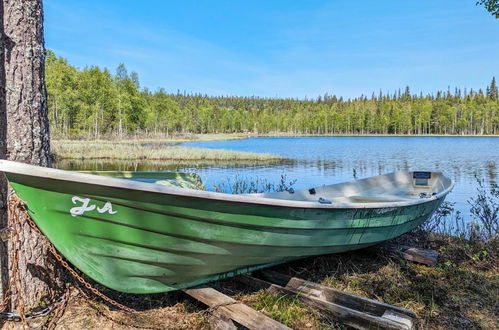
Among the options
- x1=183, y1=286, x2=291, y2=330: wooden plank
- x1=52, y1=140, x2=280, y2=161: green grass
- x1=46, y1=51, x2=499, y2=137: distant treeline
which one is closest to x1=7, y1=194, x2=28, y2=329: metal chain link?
x1=183, y1=286, x2=291, y2=330: wooden plank

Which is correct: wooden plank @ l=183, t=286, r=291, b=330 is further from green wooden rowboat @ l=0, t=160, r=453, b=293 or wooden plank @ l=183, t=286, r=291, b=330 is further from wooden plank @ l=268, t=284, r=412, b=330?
wooden plank @ l=268, t=284, r=412, b=330

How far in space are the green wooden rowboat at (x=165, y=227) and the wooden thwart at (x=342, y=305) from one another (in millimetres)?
302

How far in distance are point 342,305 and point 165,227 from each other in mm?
1872

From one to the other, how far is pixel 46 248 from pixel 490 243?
5.80 metres

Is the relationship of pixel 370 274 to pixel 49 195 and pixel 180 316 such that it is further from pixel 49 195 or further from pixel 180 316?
pixel 49 195

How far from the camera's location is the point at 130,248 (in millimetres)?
2984

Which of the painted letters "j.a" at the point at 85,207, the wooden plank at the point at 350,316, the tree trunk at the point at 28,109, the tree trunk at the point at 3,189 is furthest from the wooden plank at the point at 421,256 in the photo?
the tree trunk at the point at 3,189

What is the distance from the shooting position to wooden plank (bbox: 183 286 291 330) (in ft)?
9.45

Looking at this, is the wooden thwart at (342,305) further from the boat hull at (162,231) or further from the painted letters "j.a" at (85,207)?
the painted letters "j.a" at (85,207)

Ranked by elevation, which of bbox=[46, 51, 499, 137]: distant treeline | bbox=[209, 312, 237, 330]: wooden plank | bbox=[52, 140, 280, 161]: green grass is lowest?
bbox=[209, 312, 237, 330]: wooden plank

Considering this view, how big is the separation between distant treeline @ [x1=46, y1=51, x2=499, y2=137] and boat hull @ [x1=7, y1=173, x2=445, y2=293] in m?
40.2

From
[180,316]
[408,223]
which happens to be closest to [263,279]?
[180,316]

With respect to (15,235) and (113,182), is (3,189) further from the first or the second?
(113,182)

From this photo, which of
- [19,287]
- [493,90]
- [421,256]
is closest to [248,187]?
[421,256]
